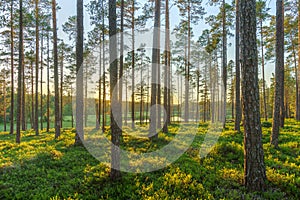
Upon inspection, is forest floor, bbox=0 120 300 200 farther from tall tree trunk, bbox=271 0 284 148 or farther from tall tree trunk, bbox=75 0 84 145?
tall tree trunk, bbox=75 0 84 145

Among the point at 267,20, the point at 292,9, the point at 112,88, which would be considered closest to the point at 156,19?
the point at 112,88

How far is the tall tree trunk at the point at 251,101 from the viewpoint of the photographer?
4645 mm

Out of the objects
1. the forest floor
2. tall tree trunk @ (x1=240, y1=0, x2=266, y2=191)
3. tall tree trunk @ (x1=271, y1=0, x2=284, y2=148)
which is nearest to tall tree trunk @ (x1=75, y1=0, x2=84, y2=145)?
the forest floor

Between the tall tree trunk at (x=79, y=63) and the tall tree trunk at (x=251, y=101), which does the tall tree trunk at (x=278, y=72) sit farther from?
the tall tree trunk at (x=79, y=63)

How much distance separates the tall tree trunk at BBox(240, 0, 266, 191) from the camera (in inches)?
183

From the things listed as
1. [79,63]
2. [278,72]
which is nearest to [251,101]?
[278,72]

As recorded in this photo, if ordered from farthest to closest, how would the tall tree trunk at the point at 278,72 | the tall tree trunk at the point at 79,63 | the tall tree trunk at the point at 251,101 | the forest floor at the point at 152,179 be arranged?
the tall tree trunk at the point at 79,63, the tall tree trunk at the point at 278,72, the tall tree trunk at the point at 251,101, the forest floor at the point at 152,179

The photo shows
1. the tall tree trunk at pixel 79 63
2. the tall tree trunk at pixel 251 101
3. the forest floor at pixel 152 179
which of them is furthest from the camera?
the tall tree trunk at pixel 79 63

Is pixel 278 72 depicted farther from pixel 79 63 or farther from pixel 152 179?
pixel 79 63

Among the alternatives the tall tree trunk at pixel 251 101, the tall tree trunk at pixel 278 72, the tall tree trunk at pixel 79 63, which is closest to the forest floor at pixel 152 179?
the tall tree trunk at pixel 251 101

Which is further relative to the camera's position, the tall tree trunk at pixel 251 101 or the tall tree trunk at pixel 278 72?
the tall tree trunk at pixel 278 72

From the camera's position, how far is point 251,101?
468 cm

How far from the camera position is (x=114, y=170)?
5512 mm

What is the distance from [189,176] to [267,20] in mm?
21688
